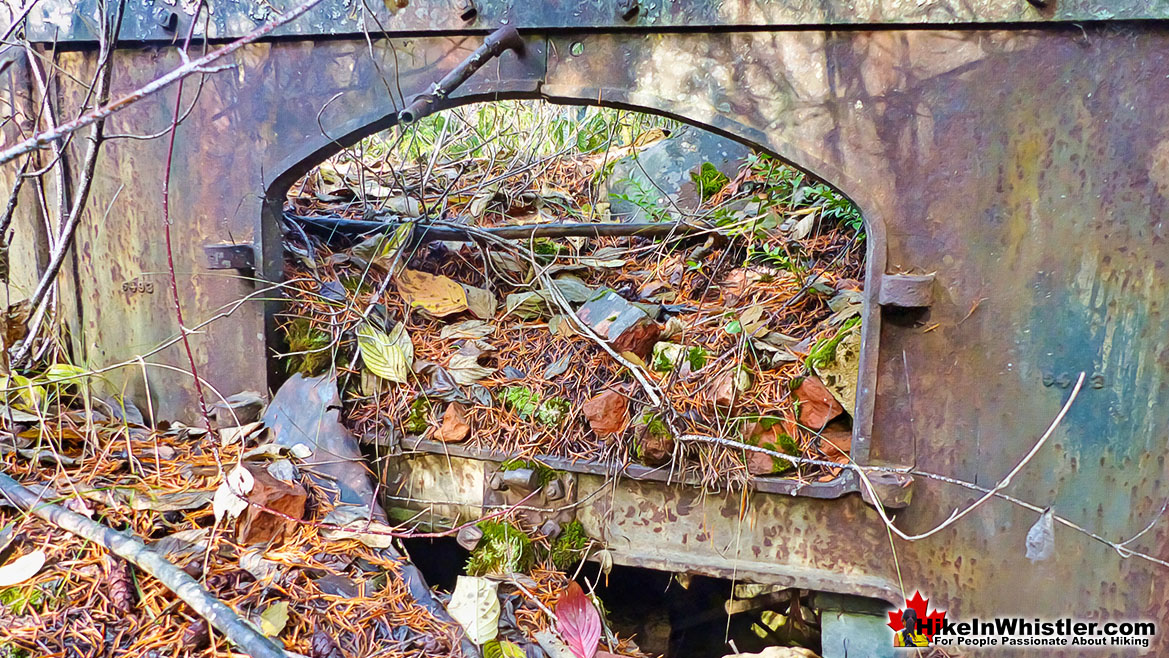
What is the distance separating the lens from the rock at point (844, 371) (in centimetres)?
214

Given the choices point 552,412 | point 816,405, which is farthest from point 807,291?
point 552,412

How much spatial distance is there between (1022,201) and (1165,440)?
2.55 feet

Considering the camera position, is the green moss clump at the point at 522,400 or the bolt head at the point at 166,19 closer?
the bolt head at the point at 166,19

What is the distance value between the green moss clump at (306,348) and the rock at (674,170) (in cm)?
181

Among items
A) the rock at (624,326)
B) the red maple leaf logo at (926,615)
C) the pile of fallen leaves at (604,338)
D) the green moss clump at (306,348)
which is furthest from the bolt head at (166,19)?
the red maple leaf logo at (926,615)

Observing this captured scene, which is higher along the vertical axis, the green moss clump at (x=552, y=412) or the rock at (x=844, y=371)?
the rock at (x=844, y=371)

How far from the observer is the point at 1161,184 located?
171 centimetres

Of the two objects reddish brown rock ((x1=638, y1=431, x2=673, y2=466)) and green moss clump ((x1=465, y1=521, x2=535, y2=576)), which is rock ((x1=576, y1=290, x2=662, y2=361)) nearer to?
reddish brown rock ((x1=638, y1=431, x2=673, y2=466))

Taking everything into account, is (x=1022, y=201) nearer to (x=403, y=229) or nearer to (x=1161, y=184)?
(x=1161, y=184)

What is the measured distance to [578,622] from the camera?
2025 mm

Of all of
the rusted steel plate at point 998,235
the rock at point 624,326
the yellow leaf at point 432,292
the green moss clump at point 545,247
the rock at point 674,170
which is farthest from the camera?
the rock at point 674,170
